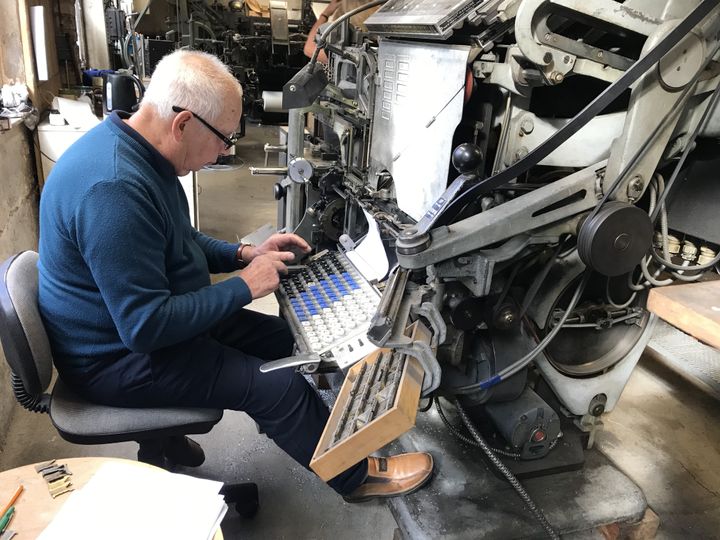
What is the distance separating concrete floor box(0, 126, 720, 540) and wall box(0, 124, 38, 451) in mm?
145

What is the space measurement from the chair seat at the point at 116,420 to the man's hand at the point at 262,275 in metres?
0.33

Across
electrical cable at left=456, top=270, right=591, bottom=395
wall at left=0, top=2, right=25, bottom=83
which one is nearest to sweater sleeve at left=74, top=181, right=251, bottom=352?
electrical cable at left=456, top=270, right=591, bottom=395

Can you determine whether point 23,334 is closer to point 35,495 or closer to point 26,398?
point 26,398

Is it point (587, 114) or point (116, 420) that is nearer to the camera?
point (587, 114)

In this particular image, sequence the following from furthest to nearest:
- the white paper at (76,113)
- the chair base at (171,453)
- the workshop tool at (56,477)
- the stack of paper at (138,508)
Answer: the white paper at (76,113) → the chair base at (171,453) → the workshop tool at (56,477) → the stack of paper at (138,508)

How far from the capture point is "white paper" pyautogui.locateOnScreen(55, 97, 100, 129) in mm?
2947

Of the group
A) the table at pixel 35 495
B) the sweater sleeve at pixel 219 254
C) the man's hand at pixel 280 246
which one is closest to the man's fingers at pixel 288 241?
the man's hand at pixel 280 246

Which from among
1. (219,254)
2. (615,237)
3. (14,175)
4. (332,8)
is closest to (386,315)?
(615,237)

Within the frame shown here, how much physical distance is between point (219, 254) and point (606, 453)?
159cm

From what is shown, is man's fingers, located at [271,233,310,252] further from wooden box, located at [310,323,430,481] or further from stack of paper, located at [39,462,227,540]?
stack of paper, located at [39,462,227,540]

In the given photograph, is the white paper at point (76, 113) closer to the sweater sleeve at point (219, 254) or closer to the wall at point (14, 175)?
the wall at point (14, 175)

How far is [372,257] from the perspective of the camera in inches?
70.4

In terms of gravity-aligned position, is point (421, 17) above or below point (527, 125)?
above

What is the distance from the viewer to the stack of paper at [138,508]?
90 cm
